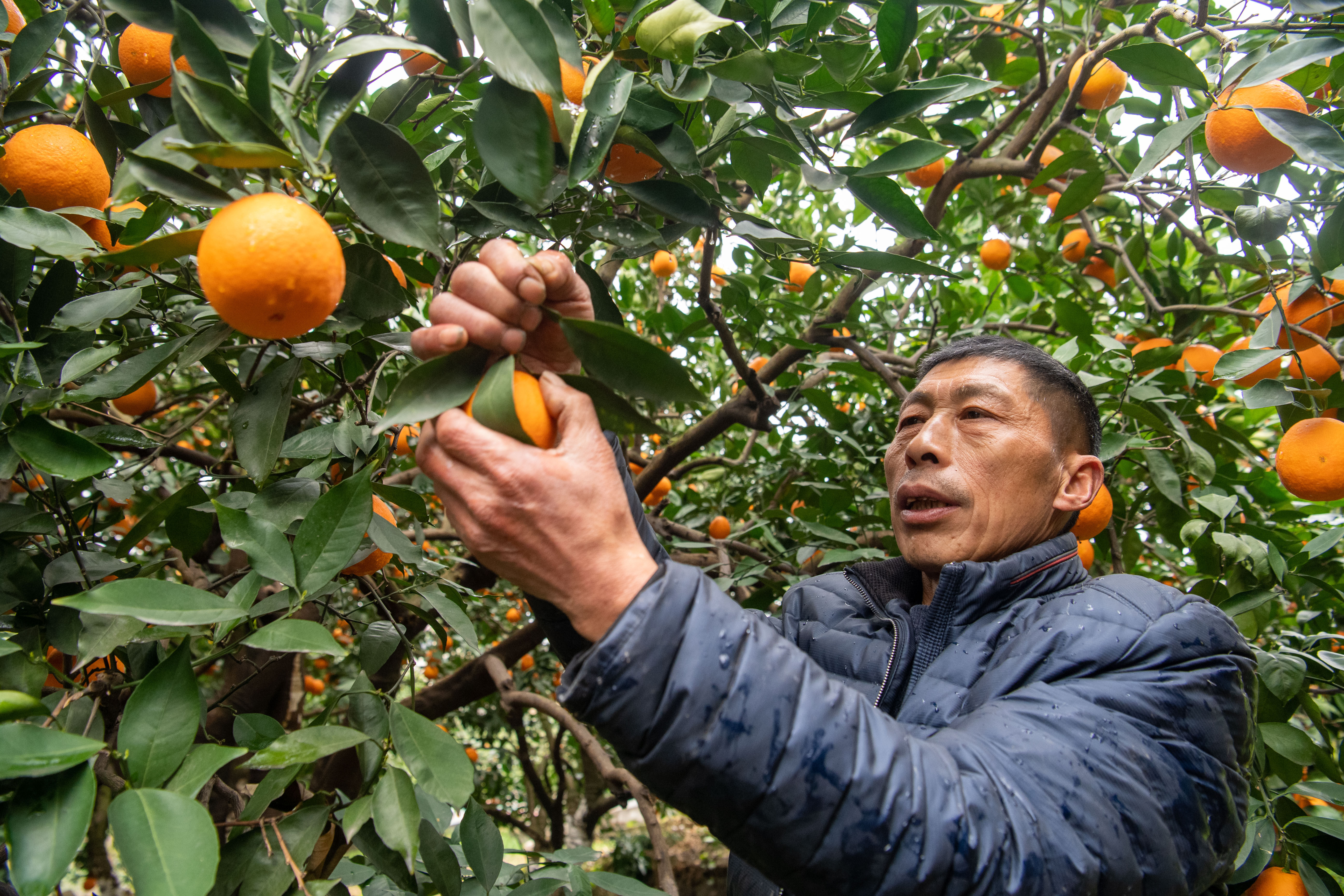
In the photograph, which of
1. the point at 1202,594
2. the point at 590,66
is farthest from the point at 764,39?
the point at 1202,594

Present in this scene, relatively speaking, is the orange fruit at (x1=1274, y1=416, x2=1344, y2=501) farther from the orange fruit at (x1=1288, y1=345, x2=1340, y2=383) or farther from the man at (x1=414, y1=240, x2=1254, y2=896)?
the man at (x1=414, y1=240, x2=1254, y2=896)

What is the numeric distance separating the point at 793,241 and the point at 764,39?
0.76 ft

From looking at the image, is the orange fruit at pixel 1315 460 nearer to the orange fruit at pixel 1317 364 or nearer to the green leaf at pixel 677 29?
the orange fruit at pixel 1317 364

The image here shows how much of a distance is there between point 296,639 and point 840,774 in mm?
476

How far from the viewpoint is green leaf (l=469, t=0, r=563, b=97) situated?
26.7 inches

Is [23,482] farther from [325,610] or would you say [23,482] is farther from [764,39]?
[764,39]

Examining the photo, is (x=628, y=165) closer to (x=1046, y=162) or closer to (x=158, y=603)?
(x=158, y=603)

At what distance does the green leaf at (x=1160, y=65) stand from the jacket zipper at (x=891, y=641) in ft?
3.01

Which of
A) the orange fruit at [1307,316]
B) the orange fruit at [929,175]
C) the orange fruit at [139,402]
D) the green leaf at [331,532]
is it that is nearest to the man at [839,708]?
the green leaf at [331,532]

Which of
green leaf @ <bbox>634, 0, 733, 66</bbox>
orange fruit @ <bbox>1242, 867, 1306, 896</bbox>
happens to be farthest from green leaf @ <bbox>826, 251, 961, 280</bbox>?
orange fruit @ <bbox>1242, 867, 1306, 896</bbox>

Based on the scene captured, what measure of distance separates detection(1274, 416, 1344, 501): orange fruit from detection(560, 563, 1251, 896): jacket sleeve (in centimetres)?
102

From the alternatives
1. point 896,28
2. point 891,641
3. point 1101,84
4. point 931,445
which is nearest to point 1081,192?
point 1101,84

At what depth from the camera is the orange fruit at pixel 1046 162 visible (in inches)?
88.2

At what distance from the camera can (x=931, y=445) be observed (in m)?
1.30
